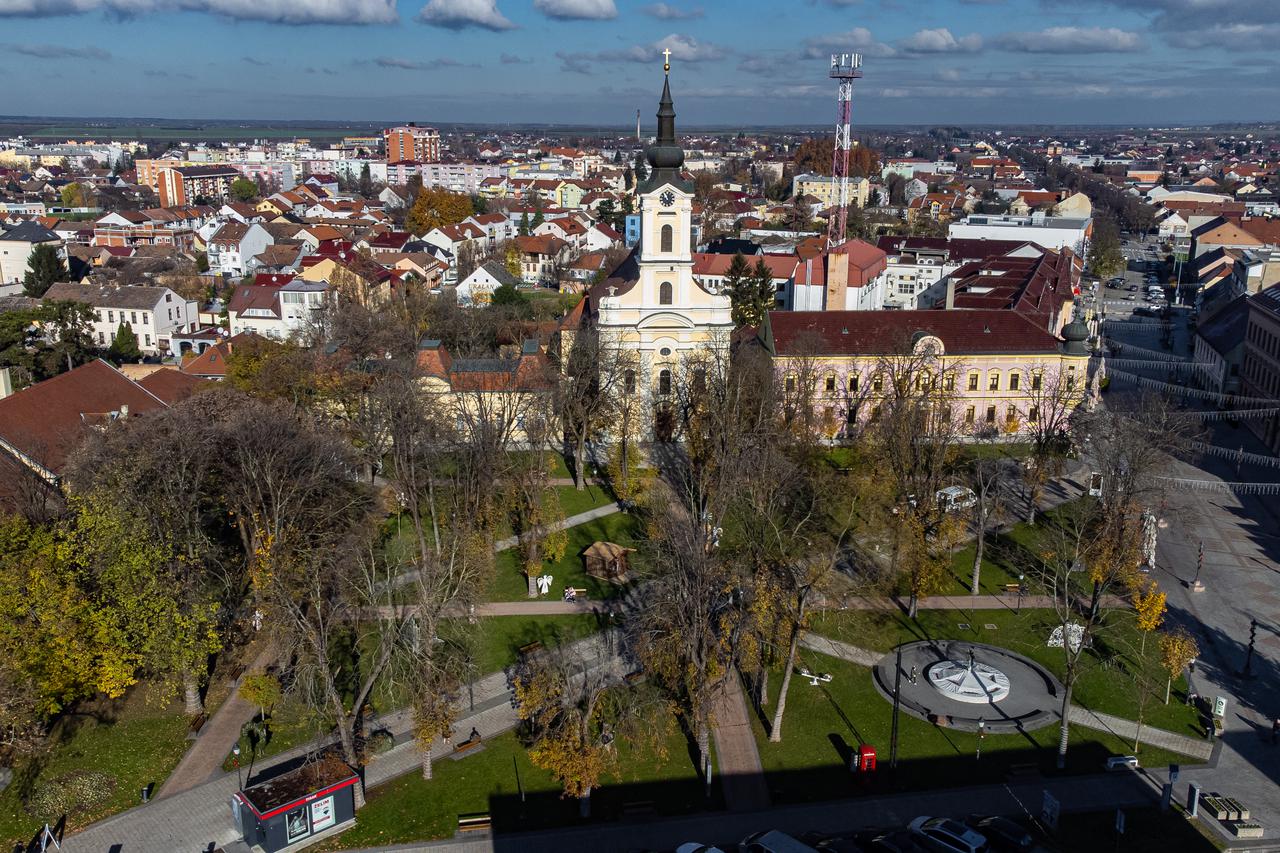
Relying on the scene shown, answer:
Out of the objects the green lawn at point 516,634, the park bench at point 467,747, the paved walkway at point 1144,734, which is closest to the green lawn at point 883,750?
the paved walkway at point 1144,734

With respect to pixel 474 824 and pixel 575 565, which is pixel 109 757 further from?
pixel 575 565

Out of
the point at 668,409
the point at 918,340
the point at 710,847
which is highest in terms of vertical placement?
the point at 918,340

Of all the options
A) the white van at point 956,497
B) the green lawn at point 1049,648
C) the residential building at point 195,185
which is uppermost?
the residential building at point 195,185

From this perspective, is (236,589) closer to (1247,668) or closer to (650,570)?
(650,570)

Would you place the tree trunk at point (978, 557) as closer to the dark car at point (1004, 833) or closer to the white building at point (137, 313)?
the dark car at point (1004, 833)

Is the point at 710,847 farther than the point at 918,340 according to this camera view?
No

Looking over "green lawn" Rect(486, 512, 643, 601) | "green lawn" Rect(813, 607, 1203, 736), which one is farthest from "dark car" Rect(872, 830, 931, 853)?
"green lawn" Rect(486, 512, 643, 601)

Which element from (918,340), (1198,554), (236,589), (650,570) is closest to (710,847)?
(650,570)

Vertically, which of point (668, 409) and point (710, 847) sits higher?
point (668, 409)
